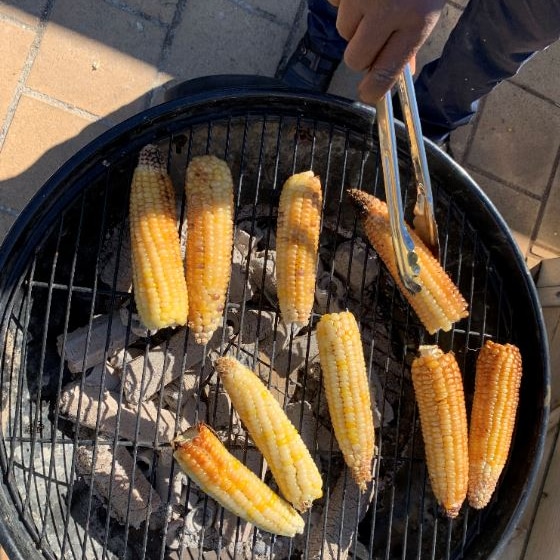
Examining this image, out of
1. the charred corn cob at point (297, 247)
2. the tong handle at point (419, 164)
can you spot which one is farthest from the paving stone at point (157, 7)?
the tong handle at point (419, 164)

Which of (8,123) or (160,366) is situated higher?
(8,123)

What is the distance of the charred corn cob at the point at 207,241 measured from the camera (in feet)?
6.61

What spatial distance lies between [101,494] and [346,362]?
1045mm

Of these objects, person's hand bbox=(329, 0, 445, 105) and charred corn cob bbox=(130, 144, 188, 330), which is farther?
charred corn cob bbox=(130, 144, 188, 330)

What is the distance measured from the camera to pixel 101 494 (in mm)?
2322

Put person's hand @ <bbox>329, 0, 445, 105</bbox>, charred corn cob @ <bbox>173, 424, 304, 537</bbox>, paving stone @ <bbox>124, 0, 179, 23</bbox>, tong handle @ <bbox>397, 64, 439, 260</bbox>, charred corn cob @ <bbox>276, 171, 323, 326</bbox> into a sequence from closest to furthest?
person's hand @ <bbox>329, 0, 445, 105</bbox> → tong handle @ <bbox>397, 64, 439, 260</bbox> → charred corn cob @ <bbox>173, 424, 304, 537</bbox> → charred corn cob @ <bbox>276, 171, 323, 326</bbox> → paving stone @ <bbox>124, 0, 179, 23</bbox>

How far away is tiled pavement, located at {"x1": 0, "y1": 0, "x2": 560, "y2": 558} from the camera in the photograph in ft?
8.73

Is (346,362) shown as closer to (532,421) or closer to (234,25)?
(532,421)

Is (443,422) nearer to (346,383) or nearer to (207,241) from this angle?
(346,383)

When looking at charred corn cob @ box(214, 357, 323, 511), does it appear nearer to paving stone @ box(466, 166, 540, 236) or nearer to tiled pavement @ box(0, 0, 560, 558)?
tiled pavement @ box(0, 0, 560, 558)

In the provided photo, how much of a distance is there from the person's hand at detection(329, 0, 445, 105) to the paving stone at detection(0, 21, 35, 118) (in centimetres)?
171

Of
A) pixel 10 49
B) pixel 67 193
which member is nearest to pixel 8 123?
pixel 10 49

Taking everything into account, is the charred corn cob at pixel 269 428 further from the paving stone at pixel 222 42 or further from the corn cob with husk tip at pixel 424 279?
the paving stone at pixel 222 42

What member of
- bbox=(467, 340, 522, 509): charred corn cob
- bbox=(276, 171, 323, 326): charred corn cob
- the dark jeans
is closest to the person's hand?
bbox=(276, 171, 323, 326): charred corn cob
